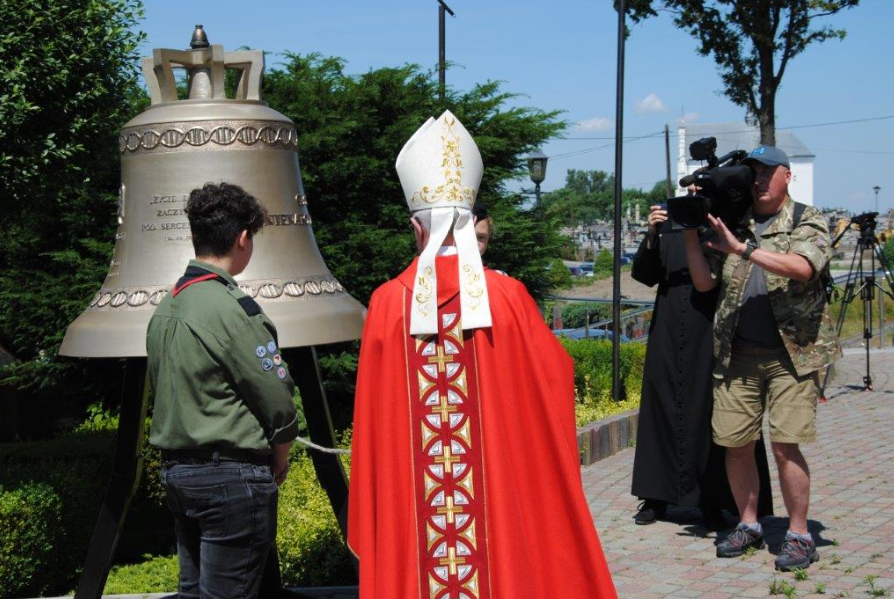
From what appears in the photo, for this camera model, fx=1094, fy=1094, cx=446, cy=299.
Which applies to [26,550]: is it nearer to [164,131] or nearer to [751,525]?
[164,131]

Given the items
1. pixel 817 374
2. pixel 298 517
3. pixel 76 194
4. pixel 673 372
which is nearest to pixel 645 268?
pixel 673 372

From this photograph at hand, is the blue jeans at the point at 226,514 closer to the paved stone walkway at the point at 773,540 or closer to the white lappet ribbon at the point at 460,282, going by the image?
the white lappet ribbon at the point at 460,282

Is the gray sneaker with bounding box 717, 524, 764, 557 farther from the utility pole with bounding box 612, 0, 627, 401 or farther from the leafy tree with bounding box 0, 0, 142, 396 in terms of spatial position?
the utility pole with bounding box 612, 0, 627, 401

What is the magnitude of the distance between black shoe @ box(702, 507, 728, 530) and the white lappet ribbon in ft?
8.80

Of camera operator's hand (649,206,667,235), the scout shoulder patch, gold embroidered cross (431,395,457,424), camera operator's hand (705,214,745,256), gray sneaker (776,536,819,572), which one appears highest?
camera operator's hand (649,206,667,235)

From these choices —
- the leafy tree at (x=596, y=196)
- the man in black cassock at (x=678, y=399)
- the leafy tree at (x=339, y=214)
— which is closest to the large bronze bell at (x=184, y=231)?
Result: the man in black cassock at (x=678, y=399)

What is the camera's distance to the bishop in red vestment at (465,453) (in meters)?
3.69

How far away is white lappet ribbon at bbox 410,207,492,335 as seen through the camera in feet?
12.1

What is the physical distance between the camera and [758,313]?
5.03 metres

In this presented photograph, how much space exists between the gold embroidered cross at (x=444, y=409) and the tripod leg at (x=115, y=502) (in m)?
1.25

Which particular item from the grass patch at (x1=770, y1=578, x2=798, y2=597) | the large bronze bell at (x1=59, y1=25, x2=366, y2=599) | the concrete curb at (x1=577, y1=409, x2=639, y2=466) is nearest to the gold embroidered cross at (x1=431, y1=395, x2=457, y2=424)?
the large bronze bell at (x1=59, y1=25, x2=366, y2=599)

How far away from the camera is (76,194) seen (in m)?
8.08

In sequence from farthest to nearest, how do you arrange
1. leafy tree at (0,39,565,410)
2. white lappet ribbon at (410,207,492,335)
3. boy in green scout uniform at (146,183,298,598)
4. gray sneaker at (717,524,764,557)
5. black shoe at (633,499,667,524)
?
leafy tree at (0,39,565,410) < black shoe at (633,499,667,524) < gray sneaker at (717,524,764,557) < white lappet ribbon at (410,207,492,335) < boy in green scout uniform at (146,183,298,598)

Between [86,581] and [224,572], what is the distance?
47.4 inches
